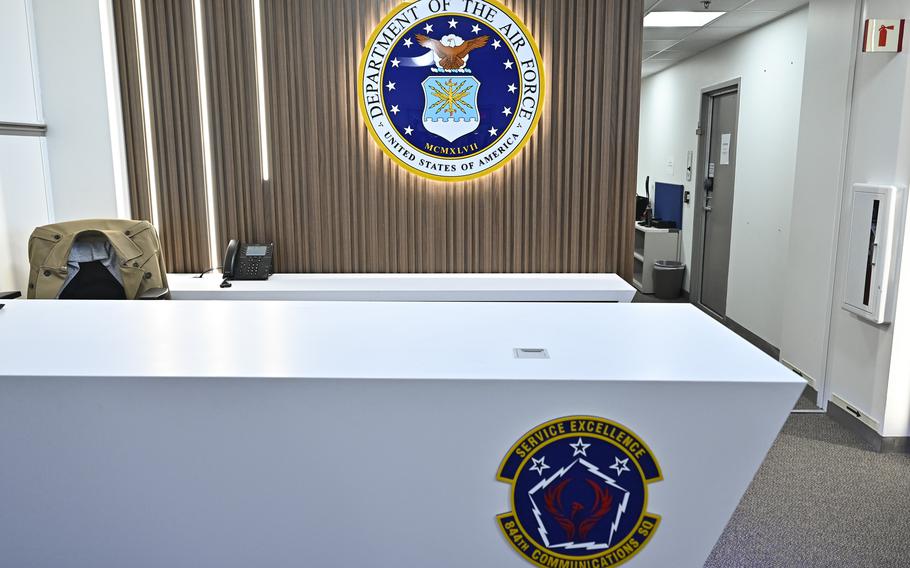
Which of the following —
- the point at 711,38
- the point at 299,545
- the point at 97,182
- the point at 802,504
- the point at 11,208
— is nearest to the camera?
the point at 299,545

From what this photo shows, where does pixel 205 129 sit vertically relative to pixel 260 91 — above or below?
below

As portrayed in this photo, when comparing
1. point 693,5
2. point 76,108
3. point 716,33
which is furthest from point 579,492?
point 716,33

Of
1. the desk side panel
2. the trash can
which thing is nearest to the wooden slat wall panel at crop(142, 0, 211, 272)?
the desk side panel

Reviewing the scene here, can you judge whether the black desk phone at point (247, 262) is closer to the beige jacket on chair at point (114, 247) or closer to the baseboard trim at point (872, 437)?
the beige jacket on chair at point (114, 247)

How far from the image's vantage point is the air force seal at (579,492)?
77.1 inches

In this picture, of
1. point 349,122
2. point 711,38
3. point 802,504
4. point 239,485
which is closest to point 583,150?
point 349,122

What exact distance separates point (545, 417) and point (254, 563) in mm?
971

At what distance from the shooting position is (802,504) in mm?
3199

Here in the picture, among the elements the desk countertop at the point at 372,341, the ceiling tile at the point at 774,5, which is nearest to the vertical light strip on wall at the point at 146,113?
the desk countertop at the point at 372,341

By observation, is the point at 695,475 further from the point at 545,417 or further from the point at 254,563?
the point at 254,563

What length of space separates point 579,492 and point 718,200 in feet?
17.4

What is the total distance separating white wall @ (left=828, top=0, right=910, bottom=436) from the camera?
3570 millimetres

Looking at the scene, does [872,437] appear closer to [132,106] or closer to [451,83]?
[451,83]

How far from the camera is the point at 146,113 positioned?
436cm
